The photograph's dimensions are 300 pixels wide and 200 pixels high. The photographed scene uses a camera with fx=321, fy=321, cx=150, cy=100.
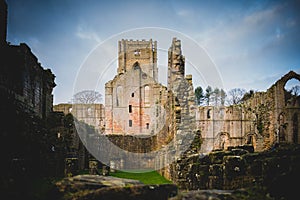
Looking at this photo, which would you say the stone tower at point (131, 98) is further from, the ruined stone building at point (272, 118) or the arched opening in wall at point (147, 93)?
the ruined stone building at point (272, 118)

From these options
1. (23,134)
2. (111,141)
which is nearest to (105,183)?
(23,134)

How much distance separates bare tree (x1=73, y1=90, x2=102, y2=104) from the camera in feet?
189

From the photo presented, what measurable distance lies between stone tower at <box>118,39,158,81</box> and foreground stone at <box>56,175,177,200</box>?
198ft

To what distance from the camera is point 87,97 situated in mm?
59312

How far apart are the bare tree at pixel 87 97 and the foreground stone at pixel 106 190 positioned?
54.2 metres

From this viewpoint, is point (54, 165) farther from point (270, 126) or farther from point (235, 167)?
point (270, 126)

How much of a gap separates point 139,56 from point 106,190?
64368 mm

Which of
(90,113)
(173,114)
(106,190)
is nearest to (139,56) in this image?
(90,113)

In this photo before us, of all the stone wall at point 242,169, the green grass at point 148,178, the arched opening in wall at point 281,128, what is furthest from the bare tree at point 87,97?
the stone wall at point 242,169

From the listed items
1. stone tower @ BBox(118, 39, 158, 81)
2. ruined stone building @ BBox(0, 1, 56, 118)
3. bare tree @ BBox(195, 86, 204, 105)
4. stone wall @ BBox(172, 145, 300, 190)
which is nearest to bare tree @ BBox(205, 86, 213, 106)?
bare tree @ BBox(195, 86, 204, 105)

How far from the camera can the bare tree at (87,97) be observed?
5769cm

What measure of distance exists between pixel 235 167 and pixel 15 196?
11.5ft

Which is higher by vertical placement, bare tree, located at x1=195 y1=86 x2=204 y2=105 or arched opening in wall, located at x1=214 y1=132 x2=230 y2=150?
bare tree, located at x1=195 y1=86 x2=204 y2=105

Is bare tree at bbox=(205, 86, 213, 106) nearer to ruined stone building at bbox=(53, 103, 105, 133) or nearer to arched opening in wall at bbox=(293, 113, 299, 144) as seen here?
ruined stone building at bbox=(53, 103, 105, 133)
